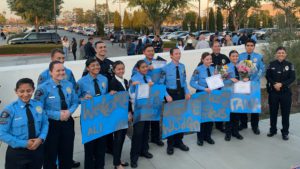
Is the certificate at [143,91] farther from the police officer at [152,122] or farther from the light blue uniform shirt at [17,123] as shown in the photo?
the light blue uniform shirt at [17,123]

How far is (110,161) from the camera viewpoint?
5.36m

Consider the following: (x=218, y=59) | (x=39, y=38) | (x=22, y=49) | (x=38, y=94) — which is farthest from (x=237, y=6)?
(x=38, y=94)

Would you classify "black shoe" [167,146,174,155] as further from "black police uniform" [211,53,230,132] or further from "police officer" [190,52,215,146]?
"black police uniform" [211,53,230,132]

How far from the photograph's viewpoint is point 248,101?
20.7 ft

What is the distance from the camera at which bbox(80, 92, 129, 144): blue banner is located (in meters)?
4.62

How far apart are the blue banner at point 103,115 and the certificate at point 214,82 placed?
1.68m

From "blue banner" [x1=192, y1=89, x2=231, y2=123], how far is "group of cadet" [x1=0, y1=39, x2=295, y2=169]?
17 centimetres

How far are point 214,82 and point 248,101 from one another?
3.13 ft

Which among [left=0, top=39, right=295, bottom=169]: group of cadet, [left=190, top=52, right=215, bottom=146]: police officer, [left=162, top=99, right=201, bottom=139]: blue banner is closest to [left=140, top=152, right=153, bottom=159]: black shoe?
[left=0, top=39, right=295, bottom=169]: group of cadet

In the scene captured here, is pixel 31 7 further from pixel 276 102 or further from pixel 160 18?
pixel 276 102

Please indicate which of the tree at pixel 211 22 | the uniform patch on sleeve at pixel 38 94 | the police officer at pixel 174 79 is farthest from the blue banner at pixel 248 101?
the tree at pixel 211 22

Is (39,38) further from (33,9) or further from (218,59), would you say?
(218,59)

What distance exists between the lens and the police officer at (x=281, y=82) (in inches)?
235

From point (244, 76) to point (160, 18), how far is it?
34953mm
